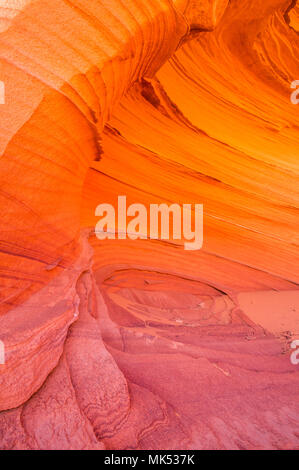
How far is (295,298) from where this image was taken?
8.39 ft

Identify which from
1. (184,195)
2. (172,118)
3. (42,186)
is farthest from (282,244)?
(42,186)

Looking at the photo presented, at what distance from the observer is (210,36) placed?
2.31 m

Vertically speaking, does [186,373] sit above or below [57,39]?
below

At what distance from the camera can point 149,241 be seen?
8.21 feet

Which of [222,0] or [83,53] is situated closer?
[83,53]

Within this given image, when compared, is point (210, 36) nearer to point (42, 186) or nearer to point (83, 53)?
point (83, 53)

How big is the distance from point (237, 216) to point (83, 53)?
2009mm

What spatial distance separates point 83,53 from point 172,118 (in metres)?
1.40

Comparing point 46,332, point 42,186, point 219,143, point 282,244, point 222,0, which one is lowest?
point 46,332

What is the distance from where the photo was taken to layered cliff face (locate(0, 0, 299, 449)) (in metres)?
0.95

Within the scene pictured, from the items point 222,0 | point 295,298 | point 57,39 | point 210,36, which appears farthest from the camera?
point 295,298

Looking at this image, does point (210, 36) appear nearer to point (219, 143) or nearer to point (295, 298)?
point (219, 143)

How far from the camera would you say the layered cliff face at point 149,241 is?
95 cm
